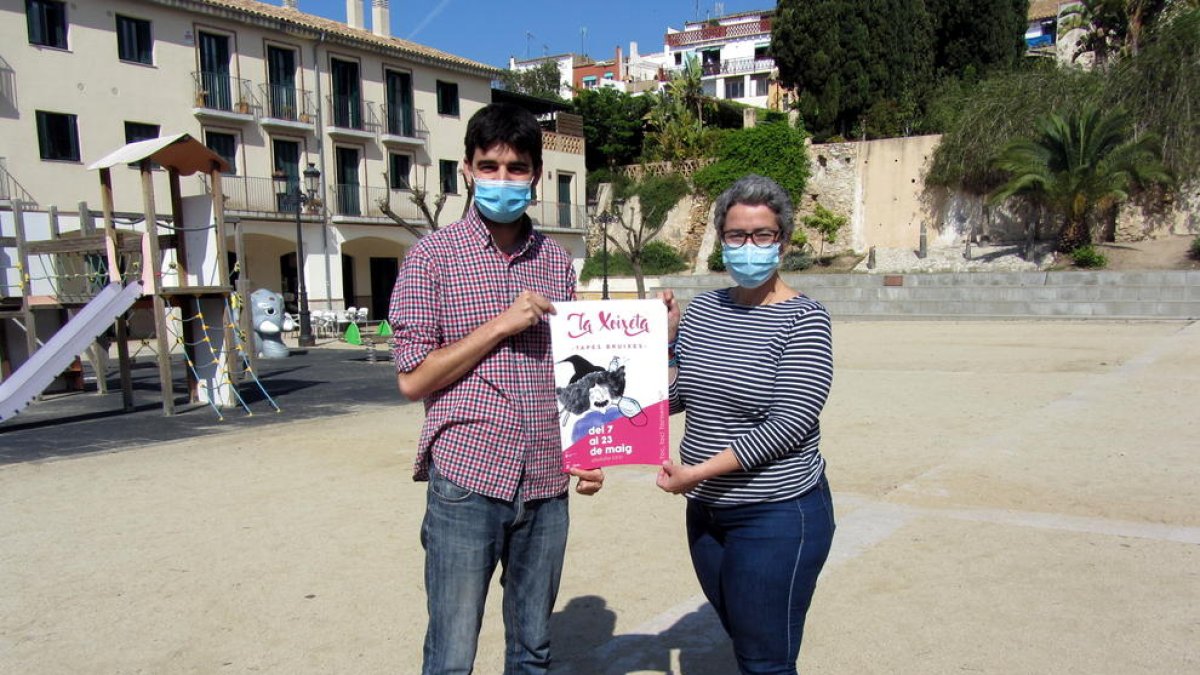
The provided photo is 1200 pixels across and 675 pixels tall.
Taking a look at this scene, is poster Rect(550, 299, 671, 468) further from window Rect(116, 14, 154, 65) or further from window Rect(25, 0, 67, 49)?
window Rect(116, 14, 154, 65)

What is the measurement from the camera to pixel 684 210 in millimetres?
37844

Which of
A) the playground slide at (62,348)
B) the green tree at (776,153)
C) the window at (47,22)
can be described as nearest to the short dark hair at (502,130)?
the playground slide at (62,348)

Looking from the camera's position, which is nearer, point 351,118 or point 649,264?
point 351,118

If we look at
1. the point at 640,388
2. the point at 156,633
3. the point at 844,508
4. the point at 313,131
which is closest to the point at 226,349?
the point at 156,633

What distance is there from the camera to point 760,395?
2.28m

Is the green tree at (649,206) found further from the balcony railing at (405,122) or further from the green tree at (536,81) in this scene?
the green tree at (536,81)

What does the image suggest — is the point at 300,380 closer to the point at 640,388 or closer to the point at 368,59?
→ the point at 640,388

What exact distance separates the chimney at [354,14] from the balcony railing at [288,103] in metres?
5.74

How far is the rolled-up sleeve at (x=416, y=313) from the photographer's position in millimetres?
2143

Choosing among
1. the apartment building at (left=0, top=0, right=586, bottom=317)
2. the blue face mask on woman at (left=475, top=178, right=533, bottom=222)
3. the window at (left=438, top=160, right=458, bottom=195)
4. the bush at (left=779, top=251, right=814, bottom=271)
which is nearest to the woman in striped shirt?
the blue face mask on woman at (left=475, top=178, right=533, bottom=222)

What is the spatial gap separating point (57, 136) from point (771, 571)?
25.8m

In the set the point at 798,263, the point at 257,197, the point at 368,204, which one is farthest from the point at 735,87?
the point at 257,197

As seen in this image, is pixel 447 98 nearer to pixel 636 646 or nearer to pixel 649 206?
pixel 649 206

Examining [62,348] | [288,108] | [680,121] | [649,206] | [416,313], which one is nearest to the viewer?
[416,313]
